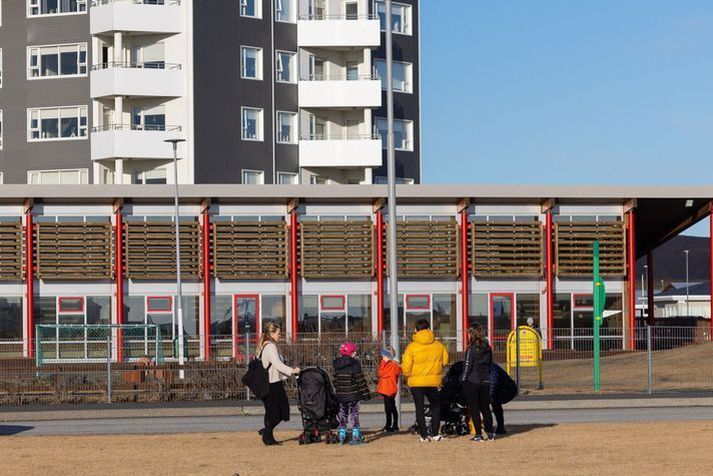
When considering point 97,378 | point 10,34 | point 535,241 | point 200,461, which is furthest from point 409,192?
point 200,461

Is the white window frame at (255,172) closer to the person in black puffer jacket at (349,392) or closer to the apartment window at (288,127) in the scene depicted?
the apartment window at (288,127)

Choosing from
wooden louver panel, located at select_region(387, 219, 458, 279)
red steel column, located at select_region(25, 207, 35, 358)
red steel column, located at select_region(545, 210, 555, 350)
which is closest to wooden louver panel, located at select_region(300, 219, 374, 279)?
wooden louver panel, located at select_region(387, 219, 458, 279)

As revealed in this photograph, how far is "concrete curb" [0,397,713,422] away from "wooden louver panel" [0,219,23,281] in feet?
62.3

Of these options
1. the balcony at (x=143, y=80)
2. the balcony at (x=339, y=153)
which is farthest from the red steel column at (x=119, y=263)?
the balcony at (x=339, y=153)

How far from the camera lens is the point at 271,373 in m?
21.3

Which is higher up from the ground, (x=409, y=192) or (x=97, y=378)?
(x=409, y=192)

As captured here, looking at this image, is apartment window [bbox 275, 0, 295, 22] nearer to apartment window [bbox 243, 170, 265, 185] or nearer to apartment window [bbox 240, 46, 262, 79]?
apartment window [bbox 240, 46, 262, 79]

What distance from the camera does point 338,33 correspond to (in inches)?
2778

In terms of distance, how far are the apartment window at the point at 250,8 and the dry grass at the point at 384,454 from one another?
46.4 metres

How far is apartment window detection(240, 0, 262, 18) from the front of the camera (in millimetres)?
68500

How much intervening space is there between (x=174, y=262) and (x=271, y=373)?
29.2m

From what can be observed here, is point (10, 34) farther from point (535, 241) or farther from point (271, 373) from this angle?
point (271, 373)

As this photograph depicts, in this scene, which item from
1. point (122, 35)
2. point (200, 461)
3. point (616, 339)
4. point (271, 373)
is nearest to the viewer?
point (200, 461)

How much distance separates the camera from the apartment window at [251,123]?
226 ft
